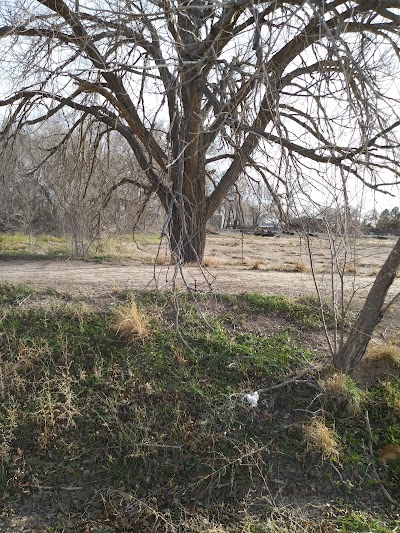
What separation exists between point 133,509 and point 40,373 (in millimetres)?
1612

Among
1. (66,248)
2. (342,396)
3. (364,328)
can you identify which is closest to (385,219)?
(364,328)

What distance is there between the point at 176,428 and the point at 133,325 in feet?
4.08

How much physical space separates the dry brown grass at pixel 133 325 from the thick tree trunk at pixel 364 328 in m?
1.96

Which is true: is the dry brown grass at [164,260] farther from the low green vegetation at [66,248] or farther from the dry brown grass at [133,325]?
the dry brown grass at [133,325]

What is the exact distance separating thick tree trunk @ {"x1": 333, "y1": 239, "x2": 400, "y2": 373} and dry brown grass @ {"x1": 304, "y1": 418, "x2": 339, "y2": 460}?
0.71 metres

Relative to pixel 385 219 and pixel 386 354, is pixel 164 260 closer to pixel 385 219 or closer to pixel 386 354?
pixel 386 354

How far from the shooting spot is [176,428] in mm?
3805

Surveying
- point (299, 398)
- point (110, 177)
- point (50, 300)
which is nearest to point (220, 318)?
point (299, 398)

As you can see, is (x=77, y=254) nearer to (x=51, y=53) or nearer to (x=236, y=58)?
(x=51, y=53)

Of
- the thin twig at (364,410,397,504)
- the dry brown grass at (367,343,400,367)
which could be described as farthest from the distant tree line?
the thin twig at (364,410,397,504)

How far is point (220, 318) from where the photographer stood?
516 cm

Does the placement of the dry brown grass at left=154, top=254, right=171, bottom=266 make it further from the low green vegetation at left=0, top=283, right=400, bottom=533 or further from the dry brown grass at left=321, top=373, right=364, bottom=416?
the dry brown grass at left=321, top=373, right=364, bottom=416

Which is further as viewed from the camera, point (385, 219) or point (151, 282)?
point (151, 282)

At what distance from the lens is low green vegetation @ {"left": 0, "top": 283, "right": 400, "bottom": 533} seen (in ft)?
10.8
